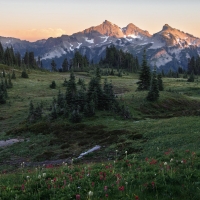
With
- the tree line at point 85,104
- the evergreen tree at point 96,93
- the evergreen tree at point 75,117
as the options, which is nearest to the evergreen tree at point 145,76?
the tree line at point 85,104

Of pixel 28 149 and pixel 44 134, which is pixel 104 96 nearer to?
pixel 44 134

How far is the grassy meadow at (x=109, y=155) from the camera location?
8.55 m

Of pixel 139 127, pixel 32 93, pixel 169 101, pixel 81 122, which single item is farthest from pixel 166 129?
pixel 32 93

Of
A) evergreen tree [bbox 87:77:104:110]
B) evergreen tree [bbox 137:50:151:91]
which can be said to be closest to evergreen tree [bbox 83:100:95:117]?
evergreen tree [bbox 87:77:104:110]

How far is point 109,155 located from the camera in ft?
67.7

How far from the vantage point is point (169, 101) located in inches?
2069

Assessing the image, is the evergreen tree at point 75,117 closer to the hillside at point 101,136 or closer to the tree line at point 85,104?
the tree line at point 85,104

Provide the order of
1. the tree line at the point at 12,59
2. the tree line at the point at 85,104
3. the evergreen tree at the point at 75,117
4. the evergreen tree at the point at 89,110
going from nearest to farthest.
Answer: the evergreen tree at the point at 75,117
the evergreen tree at the point at 89,110
the tree line at the point at 85,104
the tree line at the point at 12,59

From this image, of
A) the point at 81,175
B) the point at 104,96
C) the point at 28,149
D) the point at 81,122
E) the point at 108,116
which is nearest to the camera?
the point at 81,175

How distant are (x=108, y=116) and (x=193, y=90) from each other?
54.3 m

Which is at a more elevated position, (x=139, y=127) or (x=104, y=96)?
(x=104, y=96)

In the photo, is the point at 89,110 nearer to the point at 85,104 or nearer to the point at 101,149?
the point at 85,104

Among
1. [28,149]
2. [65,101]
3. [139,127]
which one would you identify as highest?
[65,101]

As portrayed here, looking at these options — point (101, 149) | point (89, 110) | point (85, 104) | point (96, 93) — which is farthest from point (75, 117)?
point (101, 149)
